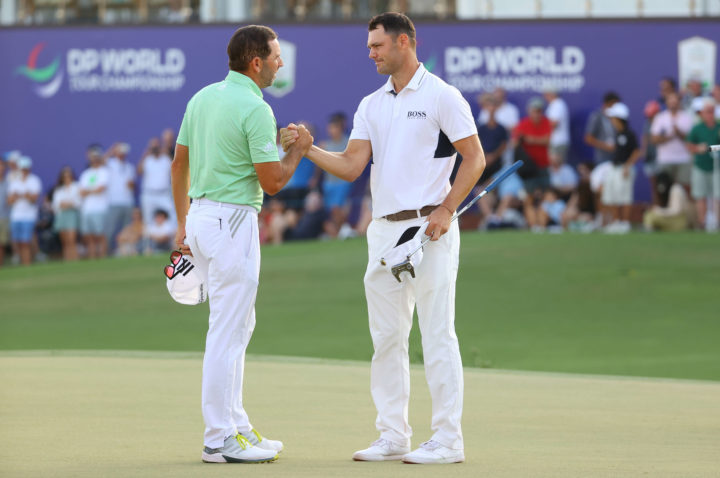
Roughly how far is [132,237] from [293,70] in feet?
13.2

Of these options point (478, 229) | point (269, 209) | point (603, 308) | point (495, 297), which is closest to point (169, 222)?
point (269, 209)

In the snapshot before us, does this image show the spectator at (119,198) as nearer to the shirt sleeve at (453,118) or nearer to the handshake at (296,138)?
the handshake at (296,138)

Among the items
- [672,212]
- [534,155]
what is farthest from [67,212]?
[672,212]

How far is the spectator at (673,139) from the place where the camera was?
1939 centimetres

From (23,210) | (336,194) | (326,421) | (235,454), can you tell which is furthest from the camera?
(23,210)

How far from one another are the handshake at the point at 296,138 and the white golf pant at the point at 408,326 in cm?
53

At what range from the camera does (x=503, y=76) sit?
21.6m

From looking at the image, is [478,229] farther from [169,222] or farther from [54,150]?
[54,150]

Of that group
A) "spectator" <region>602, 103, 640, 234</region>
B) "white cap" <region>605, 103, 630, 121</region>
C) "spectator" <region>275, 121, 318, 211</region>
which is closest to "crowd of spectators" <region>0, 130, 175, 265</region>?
"spectator" <region>275, 121, 318, 211</region>

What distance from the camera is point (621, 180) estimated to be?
64.1 ft

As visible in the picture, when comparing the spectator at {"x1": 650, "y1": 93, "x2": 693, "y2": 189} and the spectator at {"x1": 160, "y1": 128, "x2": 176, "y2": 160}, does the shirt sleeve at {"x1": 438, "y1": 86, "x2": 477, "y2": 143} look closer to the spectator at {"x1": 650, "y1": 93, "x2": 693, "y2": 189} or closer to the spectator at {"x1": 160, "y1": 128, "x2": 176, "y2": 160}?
the spectator at {"x1": 650, "y1": 93, "x2": 693, "y2": 189}

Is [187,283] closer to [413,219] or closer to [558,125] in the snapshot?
[413,219]

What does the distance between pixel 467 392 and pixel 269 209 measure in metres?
12.6

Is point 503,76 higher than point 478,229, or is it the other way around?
point 503,76
